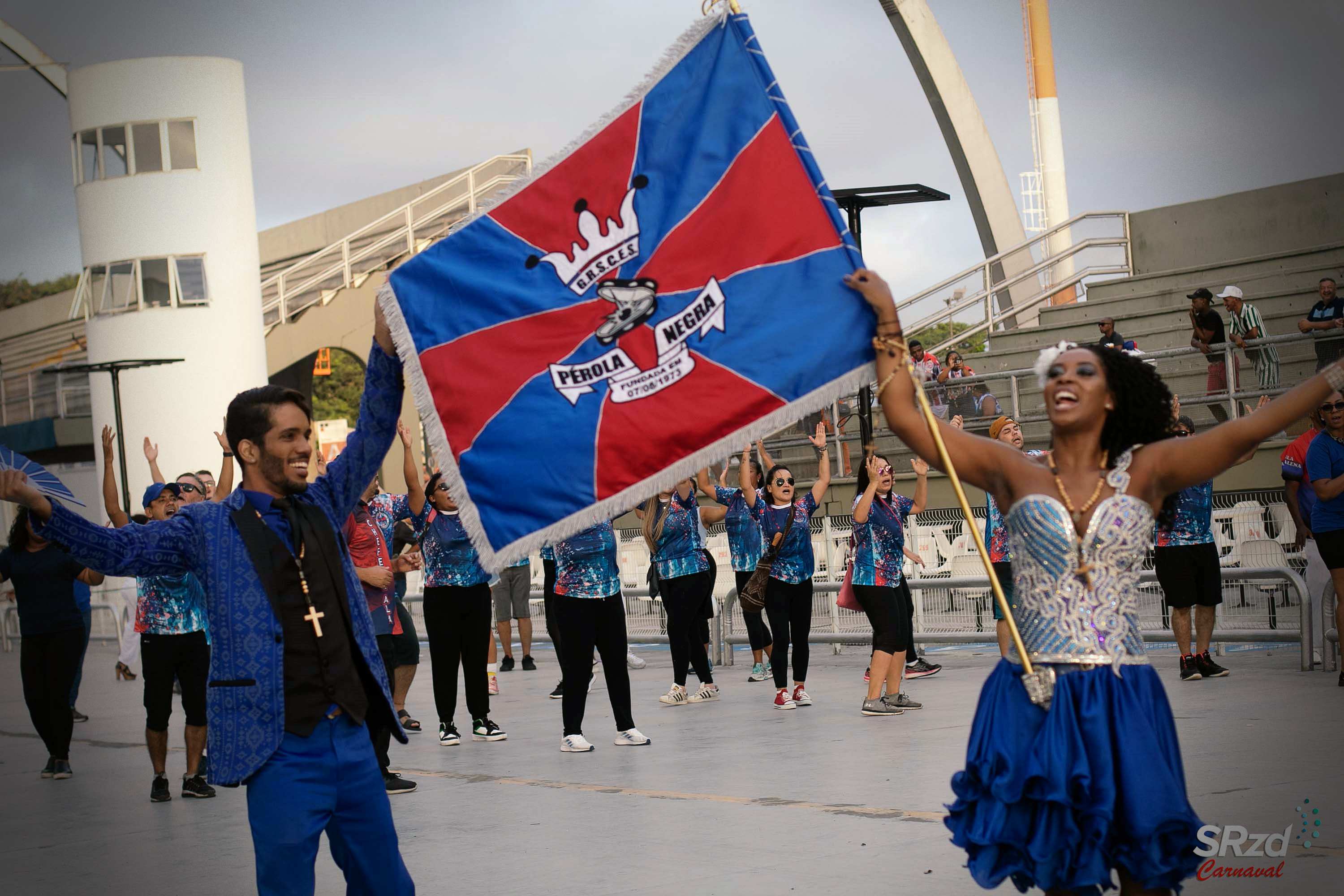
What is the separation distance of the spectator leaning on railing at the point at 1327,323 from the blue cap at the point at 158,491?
10858 mm

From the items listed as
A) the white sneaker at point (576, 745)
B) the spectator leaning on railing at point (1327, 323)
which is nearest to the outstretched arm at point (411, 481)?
the white sneaker at point (576, 745)

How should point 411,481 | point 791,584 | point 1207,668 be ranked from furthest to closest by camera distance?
point 791,584 → point 1207,668 → point 411,481

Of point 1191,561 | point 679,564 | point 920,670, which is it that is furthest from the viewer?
point 920,670

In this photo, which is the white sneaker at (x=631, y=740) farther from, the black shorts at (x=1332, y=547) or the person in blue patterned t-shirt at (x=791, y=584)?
the black shorts at (x=1332, y=547)

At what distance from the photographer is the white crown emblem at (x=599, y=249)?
187 inches

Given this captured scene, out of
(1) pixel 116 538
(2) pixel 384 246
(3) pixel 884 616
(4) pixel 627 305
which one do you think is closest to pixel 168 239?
(2) pixel 384 246

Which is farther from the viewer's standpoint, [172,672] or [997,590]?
[172,672]

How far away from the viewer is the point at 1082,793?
3.56 meters

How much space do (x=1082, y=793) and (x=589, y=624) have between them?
5.93m

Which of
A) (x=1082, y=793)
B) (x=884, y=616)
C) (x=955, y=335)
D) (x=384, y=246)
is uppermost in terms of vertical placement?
(x=384, y=246)

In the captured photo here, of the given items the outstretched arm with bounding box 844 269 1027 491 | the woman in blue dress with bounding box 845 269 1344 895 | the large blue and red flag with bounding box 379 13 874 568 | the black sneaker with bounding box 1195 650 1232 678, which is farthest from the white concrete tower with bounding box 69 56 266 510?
the woman in blue dress with bounding box 845 269 1344 895

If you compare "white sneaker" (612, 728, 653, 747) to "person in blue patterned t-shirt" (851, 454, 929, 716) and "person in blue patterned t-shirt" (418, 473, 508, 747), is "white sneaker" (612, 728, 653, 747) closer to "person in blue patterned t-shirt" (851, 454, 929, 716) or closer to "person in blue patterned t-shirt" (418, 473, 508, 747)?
"person in blue patterned t-shirt" (418, 473, 508, 747)

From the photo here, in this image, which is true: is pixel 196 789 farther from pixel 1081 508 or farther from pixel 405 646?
pixel 1081 508

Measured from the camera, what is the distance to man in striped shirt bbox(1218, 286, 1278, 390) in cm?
1469
